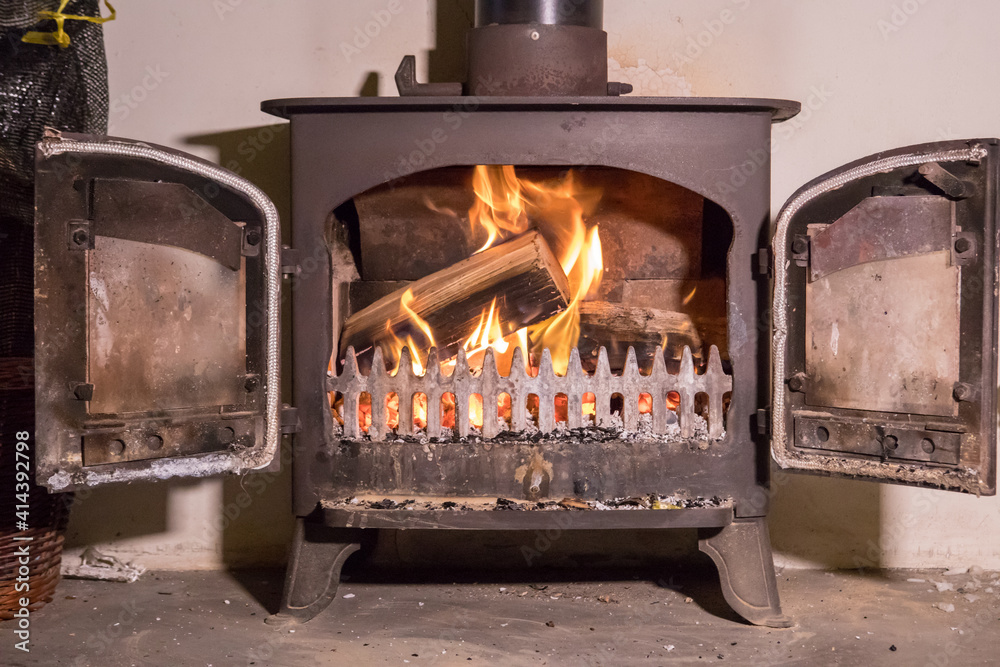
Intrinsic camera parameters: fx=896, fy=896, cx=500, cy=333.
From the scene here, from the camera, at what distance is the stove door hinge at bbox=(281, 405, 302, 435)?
5.65ft

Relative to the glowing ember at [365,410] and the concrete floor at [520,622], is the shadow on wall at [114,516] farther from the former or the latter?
the glowing ember at [365,410]

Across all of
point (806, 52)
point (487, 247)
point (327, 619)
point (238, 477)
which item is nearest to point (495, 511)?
point (327, 619)

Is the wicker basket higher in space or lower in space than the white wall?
lower

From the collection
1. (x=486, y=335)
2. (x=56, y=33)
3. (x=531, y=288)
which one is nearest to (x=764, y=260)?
(x=531, y=288)

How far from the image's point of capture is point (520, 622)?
177 centimetres

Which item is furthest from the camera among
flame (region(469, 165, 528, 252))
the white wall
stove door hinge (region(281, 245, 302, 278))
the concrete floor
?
the white wall

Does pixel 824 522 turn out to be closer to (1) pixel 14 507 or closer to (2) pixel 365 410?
(2) pixel 365 410

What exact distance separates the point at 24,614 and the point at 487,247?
120 centimetres

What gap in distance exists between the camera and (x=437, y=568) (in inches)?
83.7

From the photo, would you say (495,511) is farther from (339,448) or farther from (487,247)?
(487,247)

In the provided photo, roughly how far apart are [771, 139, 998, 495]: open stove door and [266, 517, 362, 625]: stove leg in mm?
867

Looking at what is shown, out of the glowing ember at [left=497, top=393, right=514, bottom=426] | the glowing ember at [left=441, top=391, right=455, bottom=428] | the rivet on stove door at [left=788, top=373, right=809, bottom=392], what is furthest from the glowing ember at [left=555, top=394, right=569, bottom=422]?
the rivet on stove door at [left=788, top=373, right=809, bottom=392]

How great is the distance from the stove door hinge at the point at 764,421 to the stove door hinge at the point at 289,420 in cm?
88

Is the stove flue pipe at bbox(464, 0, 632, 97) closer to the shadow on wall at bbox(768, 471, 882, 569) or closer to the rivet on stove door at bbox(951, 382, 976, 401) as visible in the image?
the rivet on stove door at bbox(951, 382, 976, 401)
